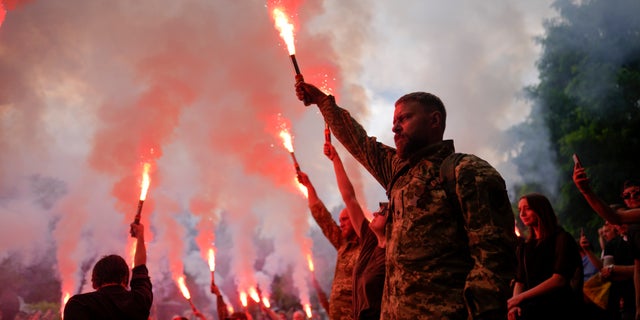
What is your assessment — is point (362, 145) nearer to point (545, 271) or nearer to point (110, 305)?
point (545, 271)

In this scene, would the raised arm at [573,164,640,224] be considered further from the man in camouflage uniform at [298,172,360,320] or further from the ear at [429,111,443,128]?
the man in camouflage uniform at [298,172,360,320]

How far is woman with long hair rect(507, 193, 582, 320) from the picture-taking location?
3.83 m

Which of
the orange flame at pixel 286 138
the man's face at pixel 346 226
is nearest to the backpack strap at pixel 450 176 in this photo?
the man's face at pixel 346 226

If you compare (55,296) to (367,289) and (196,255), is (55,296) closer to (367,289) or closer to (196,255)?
(196,255)

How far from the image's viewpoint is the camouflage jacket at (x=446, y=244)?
230 centimetres

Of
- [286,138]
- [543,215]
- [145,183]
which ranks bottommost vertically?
[543,215]

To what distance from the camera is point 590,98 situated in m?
18.8

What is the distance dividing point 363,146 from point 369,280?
1570mm

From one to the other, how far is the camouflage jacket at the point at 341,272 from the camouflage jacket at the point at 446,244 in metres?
2.79

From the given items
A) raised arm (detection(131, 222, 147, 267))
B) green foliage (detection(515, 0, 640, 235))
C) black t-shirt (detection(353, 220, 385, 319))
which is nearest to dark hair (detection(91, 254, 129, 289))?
raised arm (detection(131, 222, 147, 267))

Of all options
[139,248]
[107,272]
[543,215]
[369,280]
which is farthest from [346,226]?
[107,272]

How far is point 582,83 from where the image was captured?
749 inches

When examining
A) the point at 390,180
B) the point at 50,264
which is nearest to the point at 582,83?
the point at 390,180

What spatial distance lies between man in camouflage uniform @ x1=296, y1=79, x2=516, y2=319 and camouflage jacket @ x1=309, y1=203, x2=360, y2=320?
9.10ft
